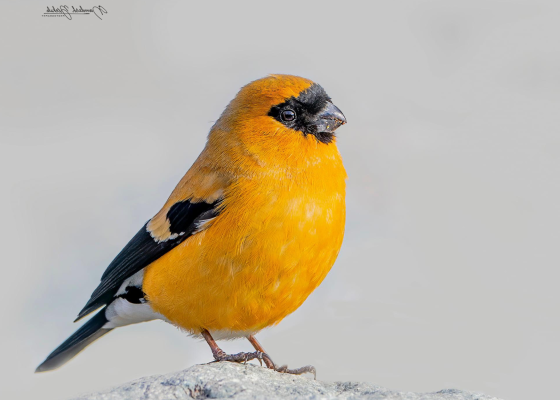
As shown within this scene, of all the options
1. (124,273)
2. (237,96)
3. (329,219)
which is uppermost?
(237,96)

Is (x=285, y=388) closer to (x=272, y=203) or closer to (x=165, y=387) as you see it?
(x=165, y=387)

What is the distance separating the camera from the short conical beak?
5.82 m

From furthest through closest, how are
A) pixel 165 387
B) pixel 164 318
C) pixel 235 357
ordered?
pixel 164 318, pixel 235 357, pixel 165 387

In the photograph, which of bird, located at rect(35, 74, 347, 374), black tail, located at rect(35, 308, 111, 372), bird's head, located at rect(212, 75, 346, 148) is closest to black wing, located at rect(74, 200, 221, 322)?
bird, located at rect(35, 74, 347, 374)

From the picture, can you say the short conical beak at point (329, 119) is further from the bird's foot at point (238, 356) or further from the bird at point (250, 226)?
the bird's foot at point (238, 356)

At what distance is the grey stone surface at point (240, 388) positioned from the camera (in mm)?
4500

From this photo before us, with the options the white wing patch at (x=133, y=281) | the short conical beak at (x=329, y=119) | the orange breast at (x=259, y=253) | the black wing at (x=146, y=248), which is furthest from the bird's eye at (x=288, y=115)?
the white wing patch at (x=133, y=281)

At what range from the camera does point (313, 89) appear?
5930 mm

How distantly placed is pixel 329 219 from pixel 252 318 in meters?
1.05

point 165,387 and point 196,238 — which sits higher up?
point 196,238

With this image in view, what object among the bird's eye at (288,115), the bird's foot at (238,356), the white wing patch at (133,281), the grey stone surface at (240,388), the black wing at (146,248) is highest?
the bird's eye at (288,115)

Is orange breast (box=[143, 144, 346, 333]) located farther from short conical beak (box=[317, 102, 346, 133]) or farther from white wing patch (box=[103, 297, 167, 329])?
white wing patch (box=[103, 297, 167, 329])

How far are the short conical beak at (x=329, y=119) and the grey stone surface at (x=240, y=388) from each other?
84.7 inches

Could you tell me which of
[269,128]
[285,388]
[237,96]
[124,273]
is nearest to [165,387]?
[285,388]
